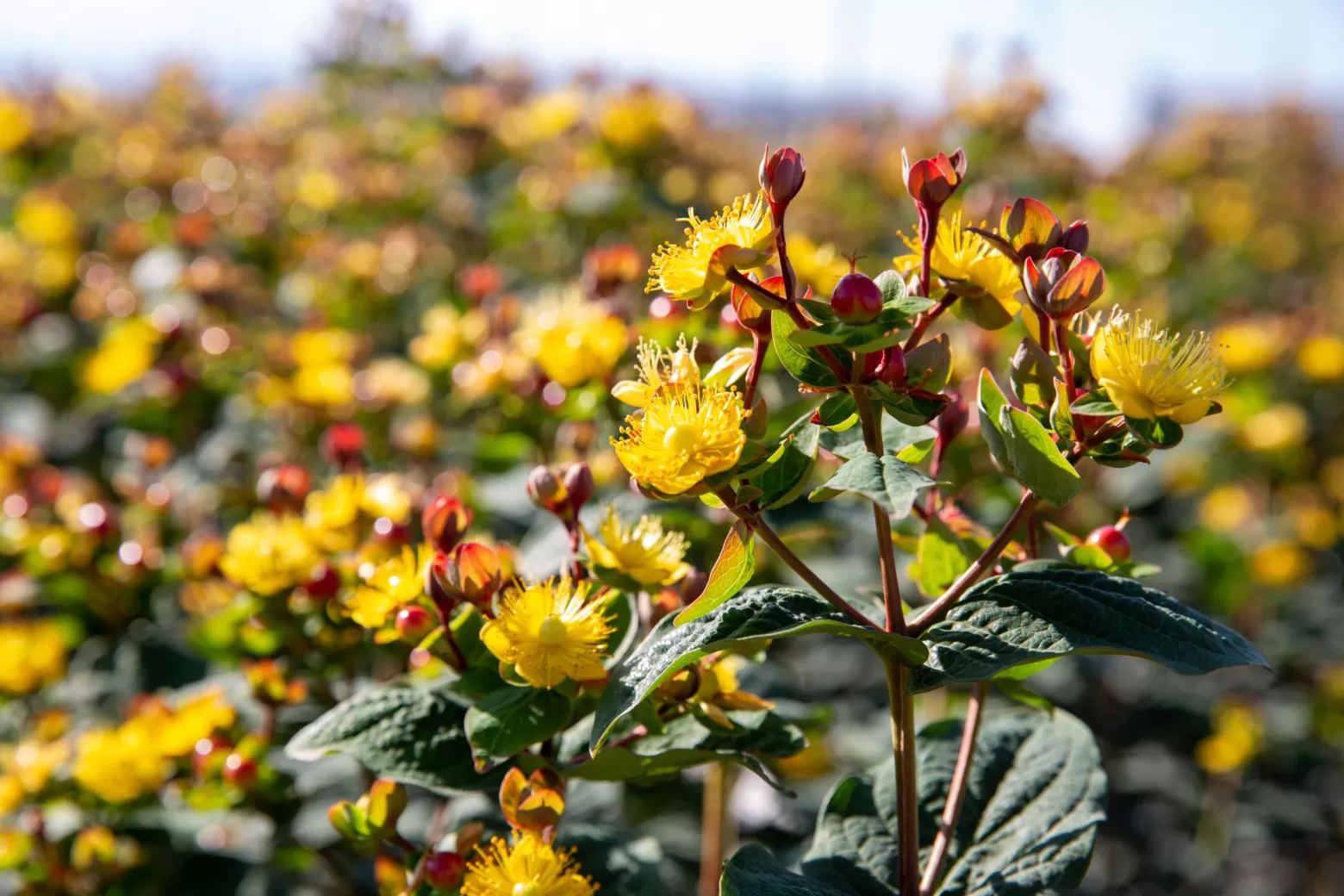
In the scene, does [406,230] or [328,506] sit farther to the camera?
[406,230]

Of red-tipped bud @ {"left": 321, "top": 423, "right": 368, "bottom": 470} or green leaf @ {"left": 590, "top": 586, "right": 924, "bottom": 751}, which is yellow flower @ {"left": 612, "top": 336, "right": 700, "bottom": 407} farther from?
red-tipped bud @ {"left": 321, "top": 423, "right": 368, "bottom": 470}

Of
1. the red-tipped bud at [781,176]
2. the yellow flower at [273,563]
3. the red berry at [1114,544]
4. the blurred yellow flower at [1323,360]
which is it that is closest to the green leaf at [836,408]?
the red-tipped bud at [781,176]

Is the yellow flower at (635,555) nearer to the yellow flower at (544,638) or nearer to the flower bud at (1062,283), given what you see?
the yellow flower at (544,638)

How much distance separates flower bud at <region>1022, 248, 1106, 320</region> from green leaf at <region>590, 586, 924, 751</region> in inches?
8.3

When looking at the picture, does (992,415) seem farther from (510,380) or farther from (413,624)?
(510,380)

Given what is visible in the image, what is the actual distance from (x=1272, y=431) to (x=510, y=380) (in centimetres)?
171

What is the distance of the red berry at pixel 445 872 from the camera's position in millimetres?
701

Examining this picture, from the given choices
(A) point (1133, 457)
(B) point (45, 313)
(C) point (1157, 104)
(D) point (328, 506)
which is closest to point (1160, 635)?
(A) point (1133, 457)

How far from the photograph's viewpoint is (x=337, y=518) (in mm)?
979

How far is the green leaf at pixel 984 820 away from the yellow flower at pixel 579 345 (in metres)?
0.45

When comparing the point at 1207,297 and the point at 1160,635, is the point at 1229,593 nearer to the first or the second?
the point at 1207,297

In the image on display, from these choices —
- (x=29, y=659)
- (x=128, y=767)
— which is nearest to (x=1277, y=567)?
(x=128, y=767)

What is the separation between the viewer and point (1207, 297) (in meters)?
2.64

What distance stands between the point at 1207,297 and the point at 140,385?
253 centimetres
